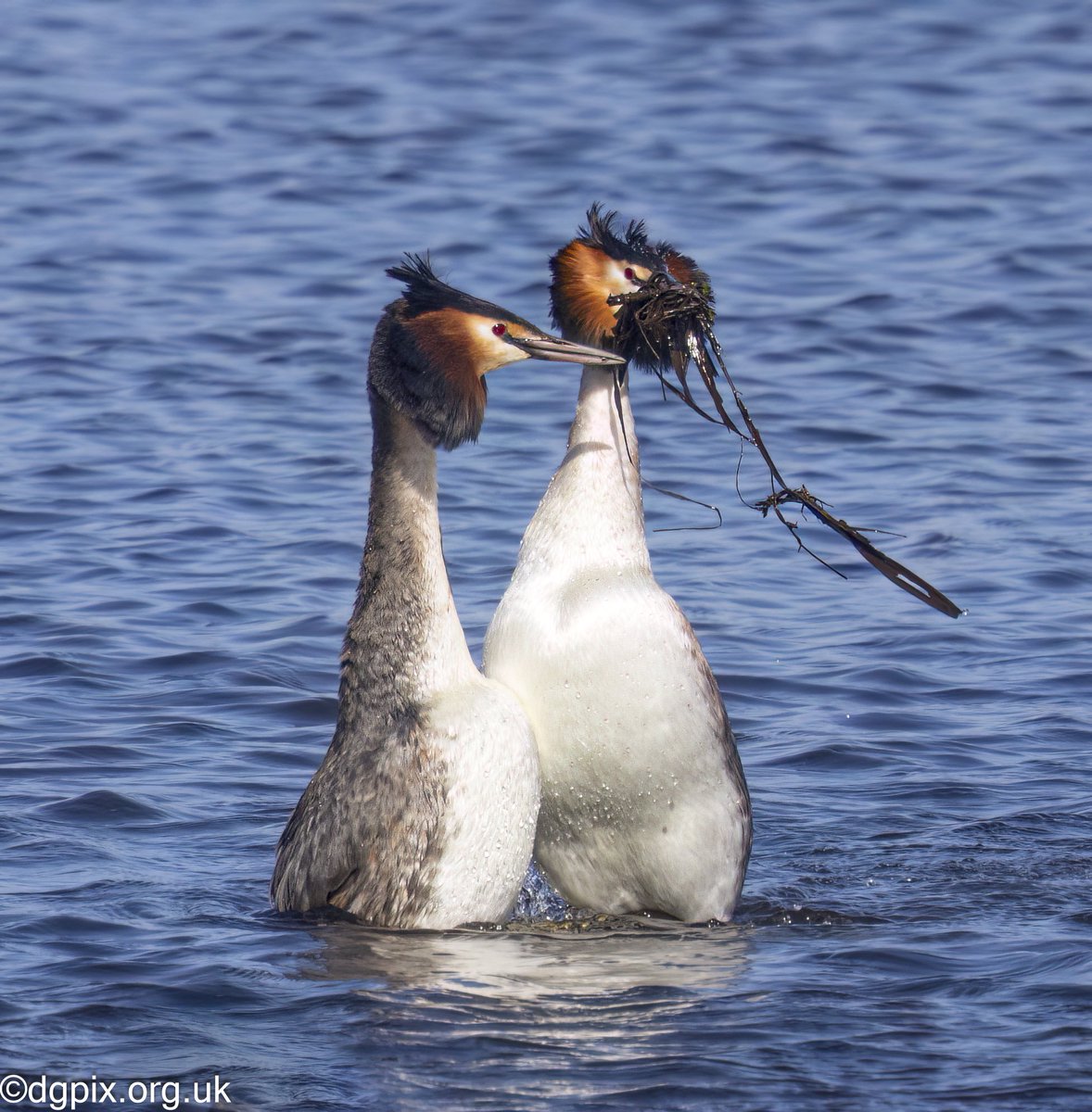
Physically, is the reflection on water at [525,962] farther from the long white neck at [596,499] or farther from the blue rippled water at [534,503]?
the long white neck at [596,499]

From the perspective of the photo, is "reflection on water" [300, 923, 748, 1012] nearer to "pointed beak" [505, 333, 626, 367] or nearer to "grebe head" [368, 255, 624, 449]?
"grebe head" [368, 255, 624, 449]

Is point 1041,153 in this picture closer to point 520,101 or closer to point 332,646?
point 520,101

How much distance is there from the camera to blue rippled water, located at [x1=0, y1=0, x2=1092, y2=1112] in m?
6.95

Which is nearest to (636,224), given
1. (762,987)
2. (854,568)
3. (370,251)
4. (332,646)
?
(762,987)

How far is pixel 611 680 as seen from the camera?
307 inches

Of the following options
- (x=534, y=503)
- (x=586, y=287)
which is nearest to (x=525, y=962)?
(x=586, y=287)

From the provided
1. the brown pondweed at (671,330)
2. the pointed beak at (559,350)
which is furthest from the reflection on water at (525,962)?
the pointed beak at (559,350)

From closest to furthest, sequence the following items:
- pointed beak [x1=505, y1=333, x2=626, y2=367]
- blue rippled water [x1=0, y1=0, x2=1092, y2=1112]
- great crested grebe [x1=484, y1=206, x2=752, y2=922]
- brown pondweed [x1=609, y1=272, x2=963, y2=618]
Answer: blue rippled water [x1=0, y1=0, x2=1092, y2=1112]
pointed beak [x1=505, y1=333, x2=626, y2=367]
great crested grebe [x1=484, y1=206, x2=752, y2=922]
brown pondweed [x1=609, y1=272, x2=963, y2=618]

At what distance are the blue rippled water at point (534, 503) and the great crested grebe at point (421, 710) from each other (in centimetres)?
24

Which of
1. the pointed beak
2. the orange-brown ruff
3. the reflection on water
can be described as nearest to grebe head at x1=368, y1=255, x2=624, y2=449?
the pointed beak

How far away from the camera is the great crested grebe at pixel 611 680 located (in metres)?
7.83

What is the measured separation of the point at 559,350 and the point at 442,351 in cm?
42

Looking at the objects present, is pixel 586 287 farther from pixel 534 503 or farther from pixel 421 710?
pixel 534 503

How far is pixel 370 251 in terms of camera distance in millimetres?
19000
